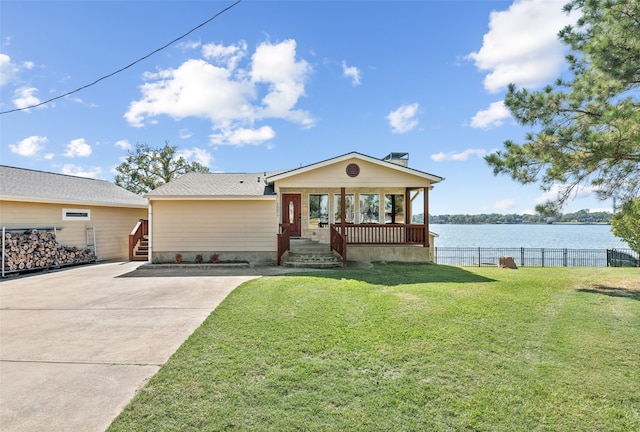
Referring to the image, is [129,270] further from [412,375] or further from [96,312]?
[412,375]

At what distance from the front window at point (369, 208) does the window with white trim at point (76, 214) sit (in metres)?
12.2

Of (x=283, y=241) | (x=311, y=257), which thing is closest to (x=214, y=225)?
(x=283, y=241)

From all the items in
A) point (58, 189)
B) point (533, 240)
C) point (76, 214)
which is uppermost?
point (58, 189)

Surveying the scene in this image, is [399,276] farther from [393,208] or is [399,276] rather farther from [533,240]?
[533,240]

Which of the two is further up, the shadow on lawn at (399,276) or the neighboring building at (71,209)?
the neighboring building at (71,209)

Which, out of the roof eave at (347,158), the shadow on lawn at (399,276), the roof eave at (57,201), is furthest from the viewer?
the roof eave at (347,158)

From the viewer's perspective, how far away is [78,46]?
33.3ft

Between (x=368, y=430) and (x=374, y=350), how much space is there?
1.39 m

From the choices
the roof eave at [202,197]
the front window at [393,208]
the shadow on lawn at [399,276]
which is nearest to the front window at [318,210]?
the front window at [393,208]

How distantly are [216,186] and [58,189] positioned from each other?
268 inches

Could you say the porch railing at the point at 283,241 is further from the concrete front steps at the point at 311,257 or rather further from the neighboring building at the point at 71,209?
the neighboring building at the point at 71,209

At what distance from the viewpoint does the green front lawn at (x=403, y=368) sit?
8.42 ft

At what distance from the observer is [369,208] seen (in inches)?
569

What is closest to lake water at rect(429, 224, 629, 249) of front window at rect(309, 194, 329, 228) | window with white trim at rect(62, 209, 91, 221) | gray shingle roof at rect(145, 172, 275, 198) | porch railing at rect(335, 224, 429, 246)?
porch railing at rect(335, 224, 429, 246)
